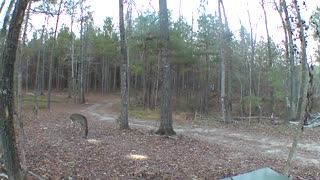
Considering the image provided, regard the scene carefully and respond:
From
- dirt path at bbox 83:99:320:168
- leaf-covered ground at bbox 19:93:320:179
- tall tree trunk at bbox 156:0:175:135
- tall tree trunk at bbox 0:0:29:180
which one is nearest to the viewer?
tall tree trunk at bbox 0:0:29:180

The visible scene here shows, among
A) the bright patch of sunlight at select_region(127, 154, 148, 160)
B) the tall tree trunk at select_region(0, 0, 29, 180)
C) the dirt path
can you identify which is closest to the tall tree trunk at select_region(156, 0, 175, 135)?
the dirt path

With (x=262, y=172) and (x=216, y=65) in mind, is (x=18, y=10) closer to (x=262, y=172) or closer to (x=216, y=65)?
(x=262, y=172)

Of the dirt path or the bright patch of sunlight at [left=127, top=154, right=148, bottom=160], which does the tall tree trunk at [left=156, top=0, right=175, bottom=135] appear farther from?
the bright patch of sunlight at [left=127, top=154, right=148, bottom=160]

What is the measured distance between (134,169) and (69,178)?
6.05ft

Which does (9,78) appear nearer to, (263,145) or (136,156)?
(136,156)

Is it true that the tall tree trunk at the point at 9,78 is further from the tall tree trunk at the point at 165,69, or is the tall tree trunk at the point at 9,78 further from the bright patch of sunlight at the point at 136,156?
the tall tree trunk at the point at 165,69

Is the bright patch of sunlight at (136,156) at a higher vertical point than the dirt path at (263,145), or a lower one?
higher

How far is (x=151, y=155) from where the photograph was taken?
392 inches

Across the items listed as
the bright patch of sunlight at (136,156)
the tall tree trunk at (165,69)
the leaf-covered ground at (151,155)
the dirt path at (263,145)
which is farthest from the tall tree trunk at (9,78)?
the tall tree trunk at (165,69)

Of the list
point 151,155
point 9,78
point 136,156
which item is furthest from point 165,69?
point 9,78

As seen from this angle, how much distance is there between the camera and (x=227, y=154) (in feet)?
36.1

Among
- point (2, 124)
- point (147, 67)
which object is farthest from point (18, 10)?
point (147, 67)

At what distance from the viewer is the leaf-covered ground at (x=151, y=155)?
309 inches

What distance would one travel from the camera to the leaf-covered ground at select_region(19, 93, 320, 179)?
7836mm
